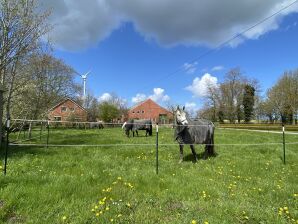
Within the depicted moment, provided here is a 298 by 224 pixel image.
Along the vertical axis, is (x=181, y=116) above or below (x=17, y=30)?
below

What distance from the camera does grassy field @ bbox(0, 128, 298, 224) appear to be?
19.4 ft

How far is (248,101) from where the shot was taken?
260 ft

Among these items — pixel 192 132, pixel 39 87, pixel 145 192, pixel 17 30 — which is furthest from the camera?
pixel 39 87

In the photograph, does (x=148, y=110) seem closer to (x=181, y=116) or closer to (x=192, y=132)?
(x=192, y=132)

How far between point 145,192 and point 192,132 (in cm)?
573

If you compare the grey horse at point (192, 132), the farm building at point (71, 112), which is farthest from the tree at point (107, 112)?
the grey horse at point (192, 132)

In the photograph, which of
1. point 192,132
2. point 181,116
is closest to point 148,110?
point 192,132

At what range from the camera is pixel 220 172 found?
32.7ft

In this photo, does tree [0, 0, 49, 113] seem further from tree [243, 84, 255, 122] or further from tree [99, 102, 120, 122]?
tree [243, 84, 255, 122]

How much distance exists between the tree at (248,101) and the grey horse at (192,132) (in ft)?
226

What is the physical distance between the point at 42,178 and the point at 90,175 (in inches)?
51.5

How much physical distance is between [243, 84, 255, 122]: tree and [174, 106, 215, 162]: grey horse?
2716 inches

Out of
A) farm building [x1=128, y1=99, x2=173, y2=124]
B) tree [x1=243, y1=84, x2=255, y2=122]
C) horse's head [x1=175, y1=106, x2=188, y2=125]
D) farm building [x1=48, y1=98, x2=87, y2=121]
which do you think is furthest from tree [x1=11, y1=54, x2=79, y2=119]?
farm building [x1=128, y1=99, x2=173, y2=124]

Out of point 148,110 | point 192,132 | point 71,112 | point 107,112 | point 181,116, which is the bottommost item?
point 192,132
